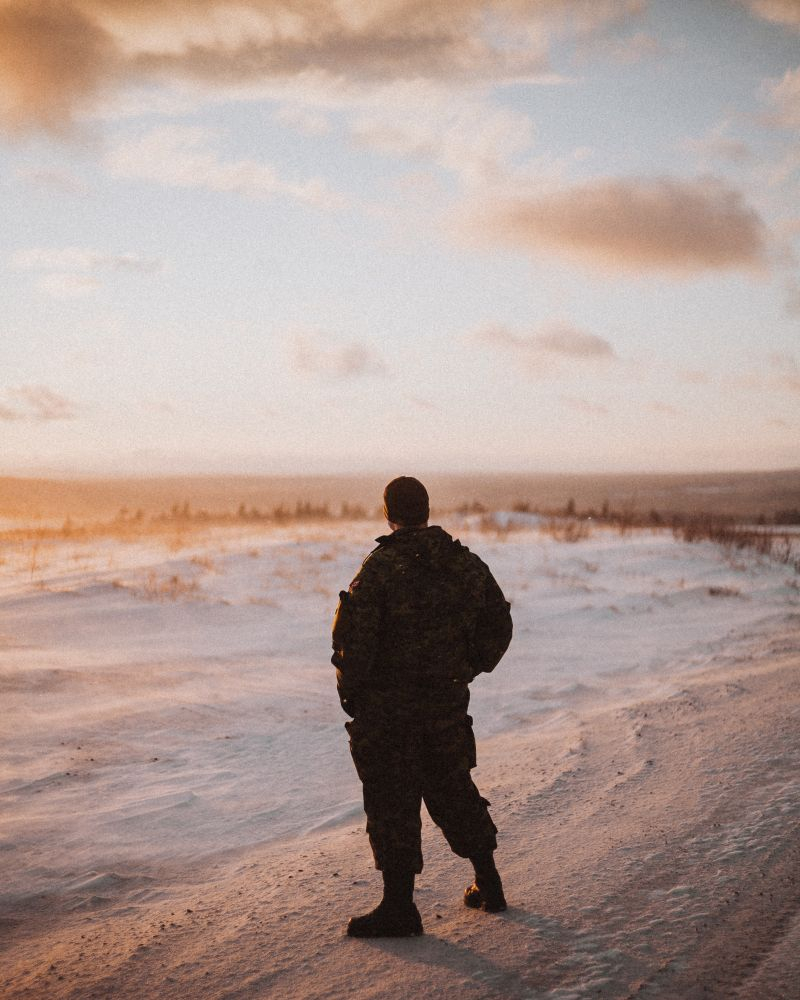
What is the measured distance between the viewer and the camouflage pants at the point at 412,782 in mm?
2969

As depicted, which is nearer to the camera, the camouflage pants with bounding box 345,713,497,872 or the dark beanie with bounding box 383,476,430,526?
the camouflage pants with bounding box 345,713,497,872

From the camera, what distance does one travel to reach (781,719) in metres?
5.45

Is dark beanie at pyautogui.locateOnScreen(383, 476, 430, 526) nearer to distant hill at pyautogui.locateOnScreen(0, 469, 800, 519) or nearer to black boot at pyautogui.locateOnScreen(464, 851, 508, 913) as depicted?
black boot at pyautogui.locateOnScreen(464, 851, 508, 913)

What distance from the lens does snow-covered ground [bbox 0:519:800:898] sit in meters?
4.51

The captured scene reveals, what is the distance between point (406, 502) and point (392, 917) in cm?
173

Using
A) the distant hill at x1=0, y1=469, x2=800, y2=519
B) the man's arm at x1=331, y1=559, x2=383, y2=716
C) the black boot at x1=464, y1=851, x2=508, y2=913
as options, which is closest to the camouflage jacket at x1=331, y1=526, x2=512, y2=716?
the man's arm at x1=331, y1=559, x2=383, y2=716

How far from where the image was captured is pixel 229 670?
8.07m

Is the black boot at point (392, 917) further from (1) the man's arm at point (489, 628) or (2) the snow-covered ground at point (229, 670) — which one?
(2) the snow-covered ground at point (229, 670)

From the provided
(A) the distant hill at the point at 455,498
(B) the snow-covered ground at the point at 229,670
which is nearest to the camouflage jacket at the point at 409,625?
(B) the snow-covered ground at the point at 229,670

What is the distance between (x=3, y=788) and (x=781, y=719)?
5.64 m

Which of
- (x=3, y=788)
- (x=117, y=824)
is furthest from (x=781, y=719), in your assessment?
(x=3, y=788)

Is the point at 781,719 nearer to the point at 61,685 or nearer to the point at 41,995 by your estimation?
the point at 41,995

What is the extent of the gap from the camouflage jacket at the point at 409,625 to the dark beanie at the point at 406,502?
0.07 m

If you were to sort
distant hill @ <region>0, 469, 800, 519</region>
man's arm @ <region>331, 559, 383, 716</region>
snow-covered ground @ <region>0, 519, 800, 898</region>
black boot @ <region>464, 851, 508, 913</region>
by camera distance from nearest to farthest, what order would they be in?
man's arm @ <region>331, 559, 383, 716</region> → black boot @ <region>464, 851, 508, 913</region> → snow-covered ground @ <region>0, 519, 800, 898</region> → distant hill @ <region>0, 469, 800, 519</region>
